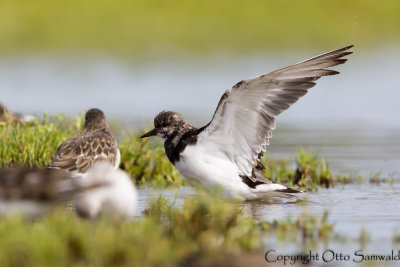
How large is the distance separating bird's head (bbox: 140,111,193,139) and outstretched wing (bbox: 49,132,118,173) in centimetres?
70

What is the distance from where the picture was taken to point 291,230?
702cm

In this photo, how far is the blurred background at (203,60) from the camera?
15461 mm

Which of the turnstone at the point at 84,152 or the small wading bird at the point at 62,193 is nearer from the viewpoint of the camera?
the small wading bird at the point at 62,193

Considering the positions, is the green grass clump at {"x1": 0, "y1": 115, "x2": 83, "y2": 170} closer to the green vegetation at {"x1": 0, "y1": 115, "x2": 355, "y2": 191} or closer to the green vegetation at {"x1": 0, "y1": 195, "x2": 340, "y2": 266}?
the green vegetation at {"x1": 0, "y1": 115, "x2": 355, "y2": 191}

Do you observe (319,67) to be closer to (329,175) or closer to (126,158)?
(329,175)

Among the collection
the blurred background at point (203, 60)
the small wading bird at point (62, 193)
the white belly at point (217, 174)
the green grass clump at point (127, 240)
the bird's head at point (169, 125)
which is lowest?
the green grass clump at point (127, 240)

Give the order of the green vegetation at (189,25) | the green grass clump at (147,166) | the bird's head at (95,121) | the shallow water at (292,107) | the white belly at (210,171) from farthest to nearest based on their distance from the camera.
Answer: the green vegetation at (189,25) → the green grass clump at (147,166) → the bird's head at (95,121) → the white belly at (210,171) → the shallow water at (292,107)

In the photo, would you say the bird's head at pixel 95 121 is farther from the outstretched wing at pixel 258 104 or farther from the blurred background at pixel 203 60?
the blurred background at pixel 203 60

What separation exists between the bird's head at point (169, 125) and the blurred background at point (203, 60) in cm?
275

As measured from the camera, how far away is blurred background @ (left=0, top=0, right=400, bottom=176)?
15461mm

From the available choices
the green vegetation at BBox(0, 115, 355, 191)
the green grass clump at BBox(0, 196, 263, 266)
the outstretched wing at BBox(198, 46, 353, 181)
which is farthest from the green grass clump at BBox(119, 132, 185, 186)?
the green grass clump at BBox(0, 196, 263, 266)

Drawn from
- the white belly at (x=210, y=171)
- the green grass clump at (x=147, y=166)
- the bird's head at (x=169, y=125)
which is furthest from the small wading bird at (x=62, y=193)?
the green grass clump at (x=147, y=166)

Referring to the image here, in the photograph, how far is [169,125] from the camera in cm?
959

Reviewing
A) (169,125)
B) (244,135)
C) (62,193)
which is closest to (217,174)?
(244,135)
